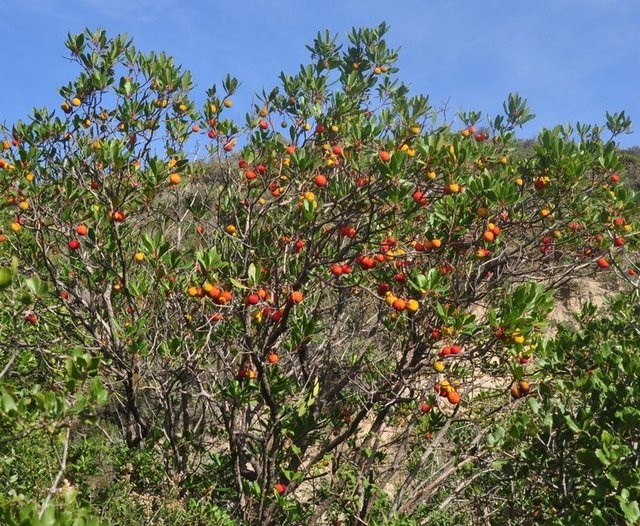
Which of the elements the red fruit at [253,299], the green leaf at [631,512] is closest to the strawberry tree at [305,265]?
the red fruit at [253,299]

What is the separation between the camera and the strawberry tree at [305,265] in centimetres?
423

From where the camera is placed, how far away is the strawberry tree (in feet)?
13.9

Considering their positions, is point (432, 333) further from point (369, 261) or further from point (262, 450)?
point (262, 450)

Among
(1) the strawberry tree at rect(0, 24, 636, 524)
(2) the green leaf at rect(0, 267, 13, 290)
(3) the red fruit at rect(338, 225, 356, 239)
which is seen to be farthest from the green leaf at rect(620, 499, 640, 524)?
(2) the green leaf at rect(0, 267, 13, 290)

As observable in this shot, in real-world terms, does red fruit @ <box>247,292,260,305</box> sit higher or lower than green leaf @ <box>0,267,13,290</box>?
higher

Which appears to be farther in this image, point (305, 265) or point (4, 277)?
point (305, 265)

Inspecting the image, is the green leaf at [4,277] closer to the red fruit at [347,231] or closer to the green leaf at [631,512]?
the red fruit at [347,231]

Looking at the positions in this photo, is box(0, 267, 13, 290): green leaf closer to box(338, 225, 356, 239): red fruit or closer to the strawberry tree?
the strawberry tree

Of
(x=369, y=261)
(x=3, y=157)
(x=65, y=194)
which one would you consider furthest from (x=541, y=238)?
(x=3, y=157)

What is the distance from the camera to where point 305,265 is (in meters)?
4.18

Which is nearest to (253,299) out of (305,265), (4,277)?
(305,265)

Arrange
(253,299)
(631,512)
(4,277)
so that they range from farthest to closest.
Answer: (253,299)
(631,512)
(4,277)

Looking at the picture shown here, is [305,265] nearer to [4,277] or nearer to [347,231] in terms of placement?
[347,231]

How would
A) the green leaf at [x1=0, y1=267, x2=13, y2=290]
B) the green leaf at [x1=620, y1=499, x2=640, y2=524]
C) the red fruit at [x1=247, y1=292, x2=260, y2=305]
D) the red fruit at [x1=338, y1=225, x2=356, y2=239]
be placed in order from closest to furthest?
the green leaf at [x1=0, y1=267, x2=13, y2=290] → the green leaf at [x1=620, y1=499, x2=640, y2=524] → the red fruit at [x1=247, y1=292, x2=260, y2=305] → the red fruit at [x1=338, y1=225, x2=356, y2=239]
